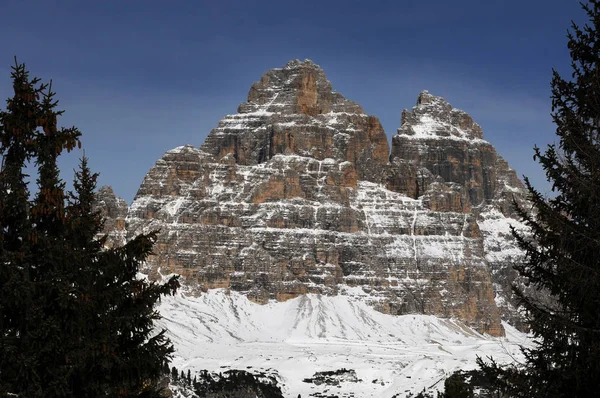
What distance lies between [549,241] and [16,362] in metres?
12.5

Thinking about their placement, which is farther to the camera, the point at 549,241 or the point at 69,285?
the point at 549,241

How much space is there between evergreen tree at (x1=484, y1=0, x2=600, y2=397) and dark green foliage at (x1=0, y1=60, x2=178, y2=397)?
28.4 ft

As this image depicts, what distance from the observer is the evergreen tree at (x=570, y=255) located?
20.8 m

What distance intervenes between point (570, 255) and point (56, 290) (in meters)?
11.5

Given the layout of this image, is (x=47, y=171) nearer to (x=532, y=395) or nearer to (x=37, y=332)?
(x=37, y=332)

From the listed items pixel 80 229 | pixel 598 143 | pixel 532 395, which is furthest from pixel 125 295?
pixel 598 143

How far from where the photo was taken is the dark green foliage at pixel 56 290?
66.6 feet

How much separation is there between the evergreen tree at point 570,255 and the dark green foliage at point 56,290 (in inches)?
341

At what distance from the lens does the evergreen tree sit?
68.4ft

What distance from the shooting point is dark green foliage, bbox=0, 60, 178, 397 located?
66.6 feet

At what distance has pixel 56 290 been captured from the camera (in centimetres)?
2053

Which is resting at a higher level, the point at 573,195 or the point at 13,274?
the point at 573,195

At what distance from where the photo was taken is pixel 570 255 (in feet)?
70.8

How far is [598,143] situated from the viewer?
21891 mm
